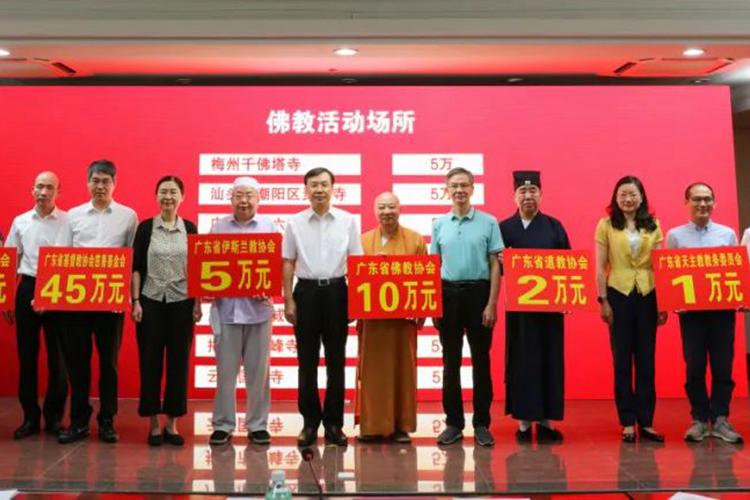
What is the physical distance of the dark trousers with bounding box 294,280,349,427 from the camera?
4.21 m

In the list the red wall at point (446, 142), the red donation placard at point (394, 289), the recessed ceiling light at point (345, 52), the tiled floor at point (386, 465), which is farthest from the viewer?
the red wall at point (446, 142)

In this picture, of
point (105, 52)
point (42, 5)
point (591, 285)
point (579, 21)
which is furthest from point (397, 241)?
point (42, 5)

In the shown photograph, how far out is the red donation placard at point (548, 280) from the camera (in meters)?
4.23

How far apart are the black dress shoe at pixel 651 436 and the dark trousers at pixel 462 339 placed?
0.96 meters

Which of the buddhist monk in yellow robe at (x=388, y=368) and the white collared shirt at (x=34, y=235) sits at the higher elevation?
the white collared shirt at (x=34, y=235)

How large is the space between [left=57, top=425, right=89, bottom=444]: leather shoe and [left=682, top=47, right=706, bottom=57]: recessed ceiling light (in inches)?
197

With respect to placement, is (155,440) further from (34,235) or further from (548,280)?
(548,280)

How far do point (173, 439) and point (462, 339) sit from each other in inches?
71.6

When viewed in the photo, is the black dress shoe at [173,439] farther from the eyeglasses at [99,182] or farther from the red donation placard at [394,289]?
the eyeglasses at [99,182]

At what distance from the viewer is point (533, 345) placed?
170 inches

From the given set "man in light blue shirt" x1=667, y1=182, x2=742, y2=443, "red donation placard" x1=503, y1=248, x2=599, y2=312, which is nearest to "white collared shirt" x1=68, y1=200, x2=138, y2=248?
"red donation placard" x1=503, y1=248, x2=599, y2=312

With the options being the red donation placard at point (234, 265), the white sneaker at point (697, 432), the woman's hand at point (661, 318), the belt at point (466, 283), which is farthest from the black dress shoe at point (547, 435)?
the red donation placard at point (234, 265)

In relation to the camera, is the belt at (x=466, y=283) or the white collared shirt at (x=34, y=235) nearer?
the belt at (x=466, y=283)

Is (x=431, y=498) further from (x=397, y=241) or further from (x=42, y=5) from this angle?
(x=42, y=5)
